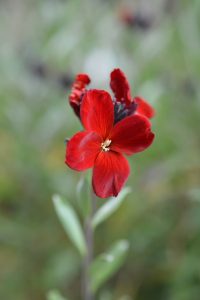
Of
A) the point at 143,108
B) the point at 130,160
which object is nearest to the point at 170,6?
the point at 130,160

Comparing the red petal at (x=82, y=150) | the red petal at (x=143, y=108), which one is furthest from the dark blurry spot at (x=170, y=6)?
the red petal at (x=82, y=150)

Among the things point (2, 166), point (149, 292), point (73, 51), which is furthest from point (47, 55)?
point (149, 292)

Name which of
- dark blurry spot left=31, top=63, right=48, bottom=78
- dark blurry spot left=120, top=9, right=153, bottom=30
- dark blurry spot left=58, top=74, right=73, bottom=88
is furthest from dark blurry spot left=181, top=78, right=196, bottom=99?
dark blurry spot left=31, top=63, right=48, bottom=78

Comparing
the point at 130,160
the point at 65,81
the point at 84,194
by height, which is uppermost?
the point at 65,81

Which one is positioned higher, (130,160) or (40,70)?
(40,70)

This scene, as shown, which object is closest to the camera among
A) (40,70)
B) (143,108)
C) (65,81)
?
(143,108)

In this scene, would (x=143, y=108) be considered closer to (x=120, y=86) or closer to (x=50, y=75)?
(x=120, y=86)
